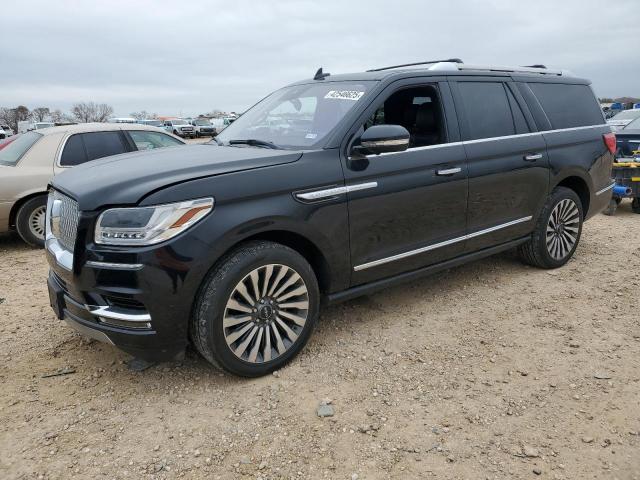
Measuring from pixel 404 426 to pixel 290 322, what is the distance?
96 cm

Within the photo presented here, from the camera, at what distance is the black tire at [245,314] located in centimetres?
285

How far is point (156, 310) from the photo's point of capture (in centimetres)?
271

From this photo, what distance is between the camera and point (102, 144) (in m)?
6.77

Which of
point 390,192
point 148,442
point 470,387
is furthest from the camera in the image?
point 390,192

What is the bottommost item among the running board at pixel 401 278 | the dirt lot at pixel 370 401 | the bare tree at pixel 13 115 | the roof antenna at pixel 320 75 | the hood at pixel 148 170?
the dirt lot at pixel 370 401

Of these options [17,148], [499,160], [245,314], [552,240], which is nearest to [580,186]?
[552,240]

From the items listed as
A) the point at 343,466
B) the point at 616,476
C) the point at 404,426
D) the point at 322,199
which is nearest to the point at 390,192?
the point at 322,199

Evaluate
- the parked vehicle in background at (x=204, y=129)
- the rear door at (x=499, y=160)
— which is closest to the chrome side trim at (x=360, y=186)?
the rear door at (x=499, y=160)

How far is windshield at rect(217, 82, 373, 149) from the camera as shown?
3.53 metres

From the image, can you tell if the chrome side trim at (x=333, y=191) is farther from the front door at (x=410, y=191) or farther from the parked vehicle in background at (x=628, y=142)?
the parked vehicle in background at (x=628, y=142)

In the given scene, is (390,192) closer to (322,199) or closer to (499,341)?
(322,199)

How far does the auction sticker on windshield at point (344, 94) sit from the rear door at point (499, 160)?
0.91 metres

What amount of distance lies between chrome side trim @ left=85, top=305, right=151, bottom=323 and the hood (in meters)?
0.56

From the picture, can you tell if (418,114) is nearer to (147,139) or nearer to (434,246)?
(434,246)
